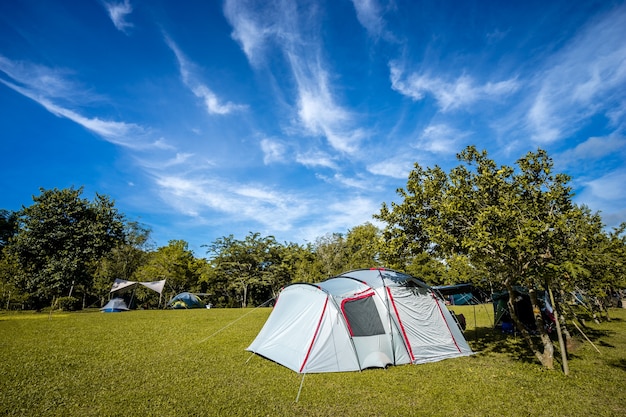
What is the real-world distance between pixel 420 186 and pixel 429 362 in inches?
221

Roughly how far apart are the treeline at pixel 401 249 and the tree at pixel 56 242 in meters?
0.10

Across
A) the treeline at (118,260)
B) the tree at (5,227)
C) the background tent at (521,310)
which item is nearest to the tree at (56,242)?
the treeline at (118,260)

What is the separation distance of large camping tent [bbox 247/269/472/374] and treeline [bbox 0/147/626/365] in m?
1.19

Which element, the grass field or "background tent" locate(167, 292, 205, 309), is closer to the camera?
the grass field

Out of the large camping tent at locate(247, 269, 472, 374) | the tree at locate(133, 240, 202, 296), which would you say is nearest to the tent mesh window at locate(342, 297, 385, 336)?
the large camping tent at locate(247, 269, 472, 374)

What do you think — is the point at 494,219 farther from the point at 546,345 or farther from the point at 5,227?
the point at 5,227

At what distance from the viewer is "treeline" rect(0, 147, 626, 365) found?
27.2ft

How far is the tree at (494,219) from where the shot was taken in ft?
26.4

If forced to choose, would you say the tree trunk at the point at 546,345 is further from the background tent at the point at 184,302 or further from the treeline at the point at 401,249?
the background tent at the point at 184,302

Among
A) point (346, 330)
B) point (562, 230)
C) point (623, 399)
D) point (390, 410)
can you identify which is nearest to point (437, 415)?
point (390, 410)

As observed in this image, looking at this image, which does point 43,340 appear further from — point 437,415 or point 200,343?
point 437,415

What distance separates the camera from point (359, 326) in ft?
30.8

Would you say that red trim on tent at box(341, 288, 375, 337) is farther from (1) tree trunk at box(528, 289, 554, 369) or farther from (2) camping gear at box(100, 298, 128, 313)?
(2) camping gear at box(100, 298, 128, 313)

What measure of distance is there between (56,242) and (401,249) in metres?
34.3
